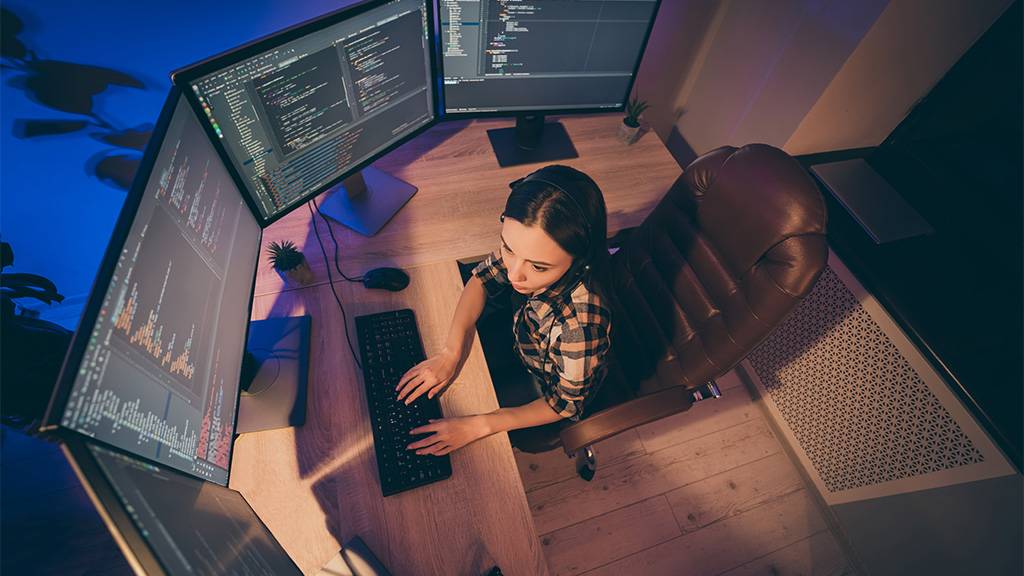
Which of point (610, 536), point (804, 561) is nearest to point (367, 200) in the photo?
point (610, 536)

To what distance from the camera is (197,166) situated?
31.1 inches

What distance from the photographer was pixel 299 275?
3.74 feet

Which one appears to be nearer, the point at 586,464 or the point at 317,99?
the point at 317,99

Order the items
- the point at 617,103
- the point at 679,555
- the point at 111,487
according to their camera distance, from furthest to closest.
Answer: the point at 679,555
the point at 617,103
the point at 111,487

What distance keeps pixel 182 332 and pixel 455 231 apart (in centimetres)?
76

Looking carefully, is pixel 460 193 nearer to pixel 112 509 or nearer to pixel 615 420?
pixel 615 420

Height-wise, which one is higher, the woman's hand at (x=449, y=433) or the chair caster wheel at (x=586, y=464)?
the woman's hand at (x=449, y=433)

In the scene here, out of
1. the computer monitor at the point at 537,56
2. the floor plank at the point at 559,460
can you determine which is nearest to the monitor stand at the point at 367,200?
the computer monitor at the point at 537,56

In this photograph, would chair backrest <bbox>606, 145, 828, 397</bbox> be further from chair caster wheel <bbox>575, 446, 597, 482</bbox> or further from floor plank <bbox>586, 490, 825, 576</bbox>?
floor plank <bbox>586, 490, 825, 576</bbox>

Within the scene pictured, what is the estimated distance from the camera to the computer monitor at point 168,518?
1.45 ft

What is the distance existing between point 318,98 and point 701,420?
1.85 m

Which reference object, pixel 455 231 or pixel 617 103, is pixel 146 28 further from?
pixel 617 103

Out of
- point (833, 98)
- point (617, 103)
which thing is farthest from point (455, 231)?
point (833, 98)

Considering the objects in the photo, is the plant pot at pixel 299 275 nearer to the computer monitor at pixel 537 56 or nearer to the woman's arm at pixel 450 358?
the woman's arm at pixel 450 358
